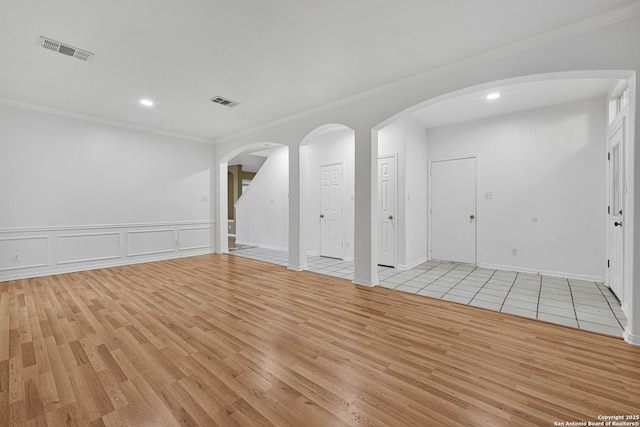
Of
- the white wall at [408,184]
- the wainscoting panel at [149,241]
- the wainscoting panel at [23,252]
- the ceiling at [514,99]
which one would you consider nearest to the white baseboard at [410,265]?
the white wall at [408,184]

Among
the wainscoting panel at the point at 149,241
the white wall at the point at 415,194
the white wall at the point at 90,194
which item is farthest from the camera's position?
the wainscoting panel at the point at 149,241

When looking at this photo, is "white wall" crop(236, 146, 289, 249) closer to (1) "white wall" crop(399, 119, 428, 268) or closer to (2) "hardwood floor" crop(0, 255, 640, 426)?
(1) "white wall" crop(399, 119, 428, 268)

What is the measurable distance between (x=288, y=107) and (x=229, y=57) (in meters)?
1.68

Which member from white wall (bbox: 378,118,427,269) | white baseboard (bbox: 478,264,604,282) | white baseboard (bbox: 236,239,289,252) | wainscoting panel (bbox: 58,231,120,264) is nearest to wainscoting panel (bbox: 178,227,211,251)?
wainscoting panel (bbox: 58,231,120,264)

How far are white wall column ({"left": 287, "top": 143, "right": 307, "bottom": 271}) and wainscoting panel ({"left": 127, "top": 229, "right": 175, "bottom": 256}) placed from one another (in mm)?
3147

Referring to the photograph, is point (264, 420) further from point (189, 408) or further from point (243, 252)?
point (243, 252)

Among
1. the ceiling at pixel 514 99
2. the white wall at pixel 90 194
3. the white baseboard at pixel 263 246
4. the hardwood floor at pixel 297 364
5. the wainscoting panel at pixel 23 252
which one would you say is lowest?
the hardwood floor at pixel 297 364

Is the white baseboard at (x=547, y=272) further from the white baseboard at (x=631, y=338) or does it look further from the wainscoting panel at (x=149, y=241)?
the wainscoting panel at (x=149, y=241)

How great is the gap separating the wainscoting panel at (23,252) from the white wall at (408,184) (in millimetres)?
6354

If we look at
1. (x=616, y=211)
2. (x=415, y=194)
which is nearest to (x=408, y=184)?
(x=415, y=194)

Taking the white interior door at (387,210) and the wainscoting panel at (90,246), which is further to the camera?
the white interior door at (387,210)

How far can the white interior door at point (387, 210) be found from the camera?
5410mm

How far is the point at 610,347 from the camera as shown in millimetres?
2303

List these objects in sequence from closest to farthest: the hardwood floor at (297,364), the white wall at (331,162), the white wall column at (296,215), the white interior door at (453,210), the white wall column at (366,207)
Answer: the hardwood floor at (297,364) < the white wall column at (366,207) < the white wall column at (296,215) < the white interior door at (453,210) < the white wall at (331,162)
